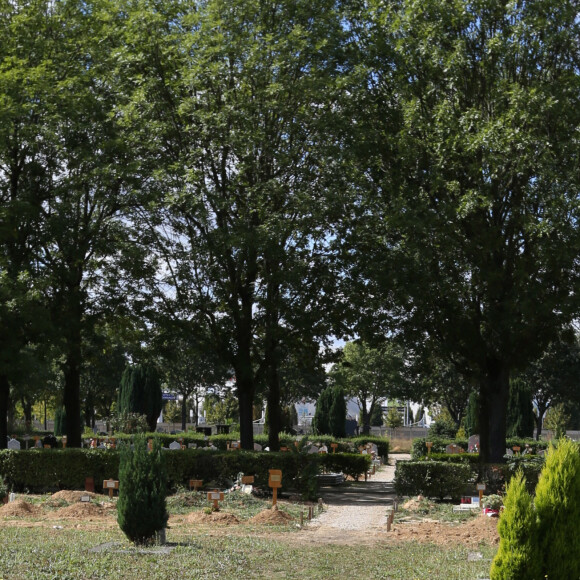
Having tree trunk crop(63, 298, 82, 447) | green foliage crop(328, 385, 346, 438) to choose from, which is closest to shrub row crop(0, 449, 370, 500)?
tree trunk crop(63, 298, 82, 447)

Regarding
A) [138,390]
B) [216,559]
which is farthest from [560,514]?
[138,390]

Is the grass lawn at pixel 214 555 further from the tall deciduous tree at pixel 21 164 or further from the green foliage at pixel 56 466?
the tall deciduous tree at pixel 21 164

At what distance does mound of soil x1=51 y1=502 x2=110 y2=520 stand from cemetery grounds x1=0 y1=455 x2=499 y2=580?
2 cm

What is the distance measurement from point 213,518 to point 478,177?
11080 mm

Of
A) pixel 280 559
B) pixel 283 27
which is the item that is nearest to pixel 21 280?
pixel 283 27

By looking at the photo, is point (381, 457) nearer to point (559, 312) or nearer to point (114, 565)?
point (559, 312)

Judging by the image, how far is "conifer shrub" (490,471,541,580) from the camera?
7883 mm

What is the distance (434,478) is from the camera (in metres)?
22.5

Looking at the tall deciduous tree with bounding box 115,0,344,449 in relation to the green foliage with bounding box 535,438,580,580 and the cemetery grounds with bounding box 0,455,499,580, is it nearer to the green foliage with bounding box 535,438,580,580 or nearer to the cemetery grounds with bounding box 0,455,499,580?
the cemetery grounds with bounding box 0,455,499,580

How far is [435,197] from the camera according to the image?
24094mm

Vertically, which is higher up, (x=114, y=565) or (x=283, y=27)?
(x=283, y=27)

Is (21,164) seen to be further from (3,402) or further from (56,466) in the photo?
(56,466)

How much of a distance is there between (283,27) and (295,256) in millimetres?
6356

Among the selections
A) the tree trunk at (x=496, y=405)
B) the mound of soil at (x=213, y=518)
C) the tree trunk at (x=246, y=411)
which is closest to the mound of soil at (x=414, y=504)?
the tree trunk at (x=496, y=405)
